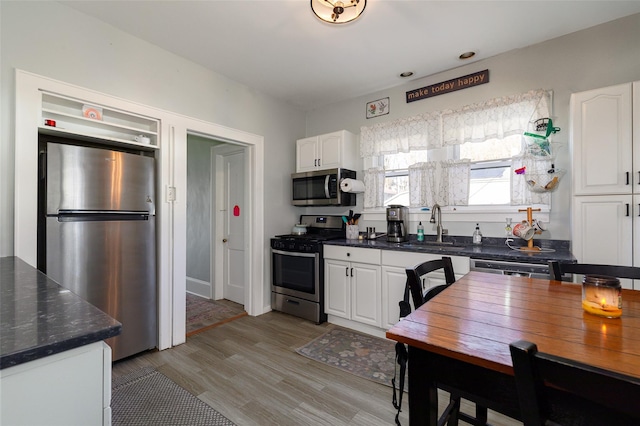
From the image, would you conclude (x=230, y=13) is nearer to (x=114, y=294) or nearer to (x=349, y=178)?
(x=349, y=178)

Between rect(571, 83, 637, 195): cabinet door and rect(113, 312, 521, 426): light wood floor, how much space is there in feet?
5.82

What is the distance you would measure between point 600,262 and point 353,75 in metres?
2.76

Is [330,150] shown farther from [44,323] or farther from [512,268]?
[44,323]

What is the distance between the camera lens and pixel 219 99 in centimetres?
311

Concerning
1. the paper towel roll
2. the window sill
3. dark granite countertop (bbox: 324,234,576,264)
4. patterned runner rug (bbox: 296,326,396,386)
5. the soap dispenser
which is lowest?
patterned runner rug (bbox: 296,326,396,386)

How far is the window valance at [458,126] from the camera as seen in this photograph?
8.59 feet

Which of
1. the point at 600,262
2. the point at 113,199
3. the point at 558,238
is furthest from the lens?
the point at 558,238

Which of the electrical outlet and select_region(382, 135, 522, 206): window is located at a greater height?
select_region(382, 135, 522, 206): window

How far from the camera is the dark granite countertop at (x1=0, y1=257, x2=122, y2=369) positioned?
631 mm

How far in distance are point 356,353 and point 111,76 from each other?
10.3ft

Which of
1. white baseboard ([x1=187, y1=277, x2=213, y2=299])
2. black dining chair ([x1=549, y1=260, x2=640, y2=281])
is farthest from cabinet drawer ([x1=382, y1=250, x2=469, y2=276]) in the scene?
white baseboard ([x1=187, y1=277, x2=213, y2=299])

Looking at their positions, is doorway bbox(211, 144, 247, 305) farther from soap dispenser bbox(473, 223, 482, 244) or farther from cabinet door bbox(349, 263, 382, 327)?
soap dispenser bbox(473, 223, 482, 244)

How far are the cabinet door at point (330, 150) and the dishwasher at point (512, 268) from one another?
1905 mm

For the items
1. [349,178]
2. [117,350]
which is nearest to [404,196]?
[349,178]
